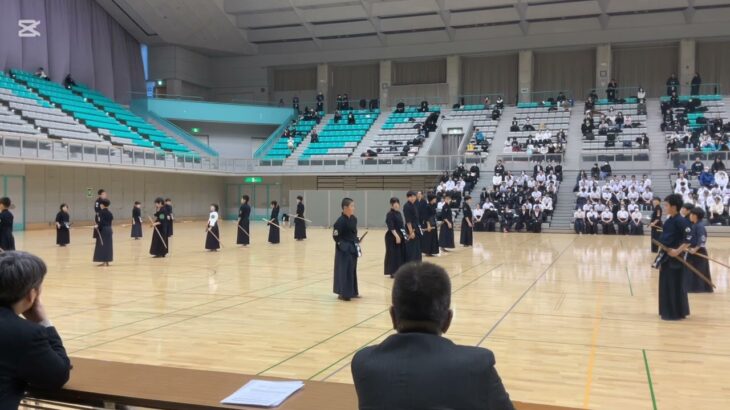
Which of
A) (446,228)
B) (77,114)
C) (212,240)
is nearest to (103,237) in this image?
(212,240)

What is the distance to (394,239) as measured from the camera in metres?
13.4

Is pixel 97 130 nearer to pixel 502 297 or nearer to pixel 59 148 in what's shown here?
pixel 59 148

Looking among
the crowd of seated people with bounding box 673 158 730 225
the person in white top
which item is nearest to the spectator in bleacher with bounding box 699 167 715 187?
the crowd of seated people with bounding box 673 158 730 225

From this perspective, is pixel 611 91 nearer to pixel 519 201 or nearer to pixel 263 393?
pixel 519 201

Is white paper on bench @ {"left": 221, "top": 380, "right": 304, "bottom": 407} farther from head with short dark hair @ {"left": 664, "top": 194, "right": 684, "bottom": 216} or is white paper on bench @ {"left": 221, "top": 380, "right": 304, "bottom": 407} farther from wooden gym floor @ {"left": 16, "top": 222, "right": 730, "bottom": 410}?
head with short dark hair @ {"left": 664, "top": 194, "right": 684, "bottom": 216}

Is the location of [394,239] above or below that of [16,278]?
below

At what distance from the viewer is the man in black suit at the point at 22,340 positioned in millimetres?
2965

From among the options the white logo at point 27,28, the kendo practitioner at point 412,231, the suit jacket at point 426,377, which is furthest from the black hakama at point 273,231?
the suit jacket at point 426,377

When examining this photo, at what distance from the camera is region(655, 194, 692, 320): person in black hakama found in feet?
29.6

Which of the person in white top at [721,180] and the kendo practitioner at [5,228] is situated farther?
the person in white top at [721,180]

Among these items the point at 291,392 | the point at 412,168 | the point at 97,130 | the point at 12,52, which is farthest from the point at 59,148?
the point at 291,392

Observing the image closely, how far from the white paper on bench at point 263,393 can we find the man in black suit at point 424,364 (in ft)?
3.56

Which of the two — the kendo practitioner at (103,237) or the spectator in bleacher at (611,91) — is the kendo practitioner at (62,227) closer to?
the kendo practitioner at (103,237)

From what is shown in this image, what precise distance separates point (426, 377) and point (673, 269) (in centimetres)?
809
